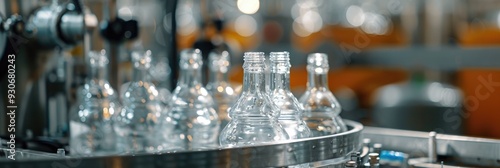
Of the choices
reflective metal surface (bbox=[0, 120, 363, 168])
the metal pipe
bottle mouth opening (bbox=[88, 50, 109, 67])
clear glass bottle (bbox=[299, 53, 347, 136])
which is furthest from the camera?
the metal pipe

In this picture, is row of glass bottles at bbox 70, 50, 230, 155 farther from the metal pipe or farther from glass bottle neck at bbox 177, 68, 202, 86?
the metal pipe

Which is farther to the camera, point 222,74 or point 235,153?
point 222,74

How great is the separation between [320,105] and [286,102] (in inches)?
3.8

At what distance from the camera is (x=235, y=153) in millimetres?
769

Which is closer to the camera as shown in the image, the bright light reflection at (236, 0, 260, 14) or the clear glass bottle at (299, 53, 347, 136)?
the clear glass bottle at (299, 53, 347, 136)

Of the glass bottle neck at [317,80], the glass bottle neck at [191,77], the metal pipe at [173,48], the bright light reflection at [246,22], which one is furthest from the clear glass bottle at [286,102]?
the bright light reflection at [246,22]

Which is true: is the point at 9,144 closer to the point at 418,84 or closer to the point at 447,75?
the point at 418,84

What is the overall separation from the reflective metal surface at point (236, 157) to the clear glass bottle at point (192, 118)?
232 mm

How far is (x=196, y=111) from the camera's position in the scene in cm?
110

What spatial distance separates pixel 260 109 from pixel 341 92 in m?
2.40

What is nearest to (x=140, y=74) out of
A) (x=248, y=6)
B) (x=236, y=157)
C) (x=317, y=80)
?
(x=317, y=80)

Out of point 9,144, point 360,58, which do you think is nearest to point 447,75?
point 360,58

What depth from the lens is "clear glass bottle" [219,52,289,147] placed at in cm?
89

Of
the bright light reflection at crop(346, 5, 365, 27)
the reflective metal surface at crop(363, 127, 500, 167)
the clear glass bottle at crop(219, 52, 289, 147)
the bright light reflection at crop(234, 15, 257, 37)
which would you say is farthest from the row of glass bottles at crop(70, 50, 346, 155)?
the bright light reflection at crop(234, 15, 257, 37)
